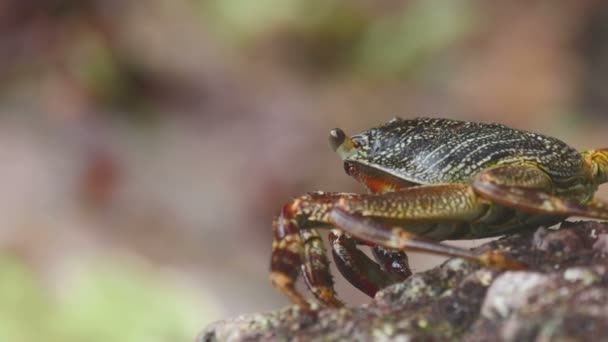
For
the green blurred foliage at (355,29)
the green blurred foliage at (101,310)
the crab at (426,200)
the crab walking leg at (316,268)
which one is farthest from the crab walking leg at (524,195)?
the green blurred foliage at (355,29)

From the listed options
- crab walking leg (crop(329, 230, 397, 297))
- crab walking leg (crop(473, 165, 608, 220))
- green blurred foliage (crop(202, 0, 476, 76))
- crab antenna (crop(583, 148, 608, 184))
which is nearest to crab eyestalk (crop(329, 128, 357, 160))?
crab walking leg (crop(329, 230, 397, 297))

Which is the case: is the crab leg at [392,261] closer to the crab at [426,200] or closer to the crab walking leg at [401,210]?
the crab at [426,200]

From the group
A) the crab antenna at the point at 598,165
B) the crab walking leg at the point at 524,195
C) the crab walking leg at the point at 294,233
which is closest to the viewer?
the crab walking leg at the point at 524,195

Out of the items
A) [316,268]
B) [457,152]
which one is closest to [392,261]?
[316,268]

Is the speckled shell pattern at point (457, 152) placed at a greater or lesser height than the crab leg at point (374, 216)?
greater

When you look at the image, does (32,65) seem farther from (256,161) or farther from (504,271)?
(504,271)

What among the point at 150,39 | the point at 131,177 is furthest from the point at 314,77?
the point at 131,177

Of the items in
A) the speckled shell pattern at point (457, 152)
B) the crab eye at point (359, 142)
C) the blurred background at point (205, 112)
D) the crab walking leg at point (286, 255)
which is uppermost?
the blurred background at point (205, 112)

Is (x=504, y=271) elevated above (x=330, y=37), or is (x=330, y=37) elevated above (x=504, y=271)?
(x=330, y=37)

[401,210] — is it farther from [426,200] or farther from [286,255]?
[286,255]
